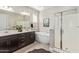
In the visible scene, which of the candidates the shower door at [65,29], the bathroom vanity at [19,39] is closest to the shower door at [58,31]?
the shower door at [65,29]

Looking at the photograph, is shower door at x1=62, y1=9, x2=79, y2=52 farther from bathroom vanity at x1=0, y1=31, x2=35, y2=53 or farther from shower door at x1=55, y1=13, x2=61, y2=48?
bathroom vanity at x1=0, y1=31, x2=35, y2=53

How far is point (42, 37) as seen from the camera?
5.30 ft

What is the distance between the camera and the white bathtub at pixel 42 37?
1.50 m

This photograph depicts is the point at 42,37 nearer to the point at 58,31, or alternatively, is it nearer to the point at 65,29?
the point at 58,31

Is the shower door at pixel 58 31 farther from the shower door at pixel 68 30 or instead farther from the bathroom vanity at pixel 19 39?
the bathroom vanity at pixel 19 39

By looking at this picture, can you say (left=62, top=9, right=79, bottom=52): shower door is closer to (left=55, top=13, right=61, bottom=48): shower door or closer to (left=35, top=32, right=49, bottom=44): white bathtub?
(left=55, top=13, right=61, bottom=48): shower door

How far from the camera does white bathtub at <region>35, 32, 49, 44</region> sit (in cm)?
150

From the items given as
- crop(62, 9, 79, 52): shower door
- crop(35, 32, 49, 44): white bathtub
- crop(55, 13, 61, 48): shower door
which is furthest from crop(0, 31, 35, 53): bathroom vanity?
crop(62, 9, 79, 52): shower door

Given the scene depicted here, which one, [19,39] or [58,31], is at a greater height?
[58,31]

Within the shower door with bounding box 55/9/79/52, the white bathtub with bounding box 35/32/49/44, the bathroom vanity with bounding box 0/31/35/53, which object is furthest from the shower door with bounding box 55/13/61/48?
the bathroom vanity with bounding box 0/31/35/53

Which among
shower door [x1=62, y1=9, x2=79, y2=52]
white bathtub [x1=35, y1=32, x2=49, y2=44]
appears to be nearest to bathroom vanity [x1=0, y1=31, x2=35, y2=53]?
white bathtub [x1=35, y1=32, x2=49, y2=44]

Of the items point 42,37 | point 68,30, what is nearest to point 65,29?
point 68,30
